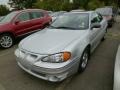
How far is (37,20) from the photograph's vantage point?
25.5 feet

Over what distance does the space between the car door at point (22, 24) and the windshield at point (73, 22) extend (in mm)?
2505

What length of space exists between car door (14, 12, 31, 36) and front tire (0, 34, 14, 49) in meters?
0.43

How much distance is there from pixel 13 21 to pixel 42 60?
418 centimetres

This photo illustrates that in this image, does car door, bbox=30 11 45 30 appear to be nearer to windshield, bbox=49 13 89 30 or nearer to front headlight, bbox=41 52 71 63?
windshield, bbox=49 13 89 30

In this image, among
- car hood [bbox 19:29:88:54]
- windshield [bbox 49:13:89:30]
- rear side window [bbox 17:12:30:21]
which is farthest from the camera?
rear side window [bbox 17:12:30:21]

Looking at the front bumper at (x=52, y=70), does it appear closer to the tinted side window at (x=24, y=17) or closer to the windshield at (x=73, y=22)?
the windshield at (x=73, y=22)

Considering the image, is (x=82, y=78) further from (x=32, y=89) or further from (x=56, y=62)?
(x=32, y=89)

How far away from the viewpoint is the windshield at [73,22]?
14.5 ft

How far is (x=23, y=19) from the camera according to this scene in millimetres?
7055

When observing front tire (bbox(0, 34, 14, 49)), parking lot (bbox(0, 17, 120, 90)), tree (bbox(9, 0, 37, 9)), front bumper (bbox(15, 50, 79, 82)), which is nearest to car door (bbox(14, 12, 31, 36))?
front tire (bbox(0, 34, 14, 49))

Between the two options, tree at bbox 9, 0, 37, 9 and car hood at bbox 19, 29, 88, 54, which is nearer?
car hood at bbox 19, 29, 88, 54

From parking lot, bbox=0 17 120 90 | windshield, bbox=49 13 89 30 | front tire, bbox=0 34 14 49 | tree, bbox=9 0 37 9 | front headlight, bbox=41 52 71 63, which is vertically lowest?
parking lot, bbox=0 17 120 90

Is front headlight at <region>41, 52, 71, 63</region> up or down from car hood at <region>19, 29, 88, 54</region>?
down

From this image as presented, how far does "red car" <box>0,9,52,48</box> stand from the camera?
20.8ft
